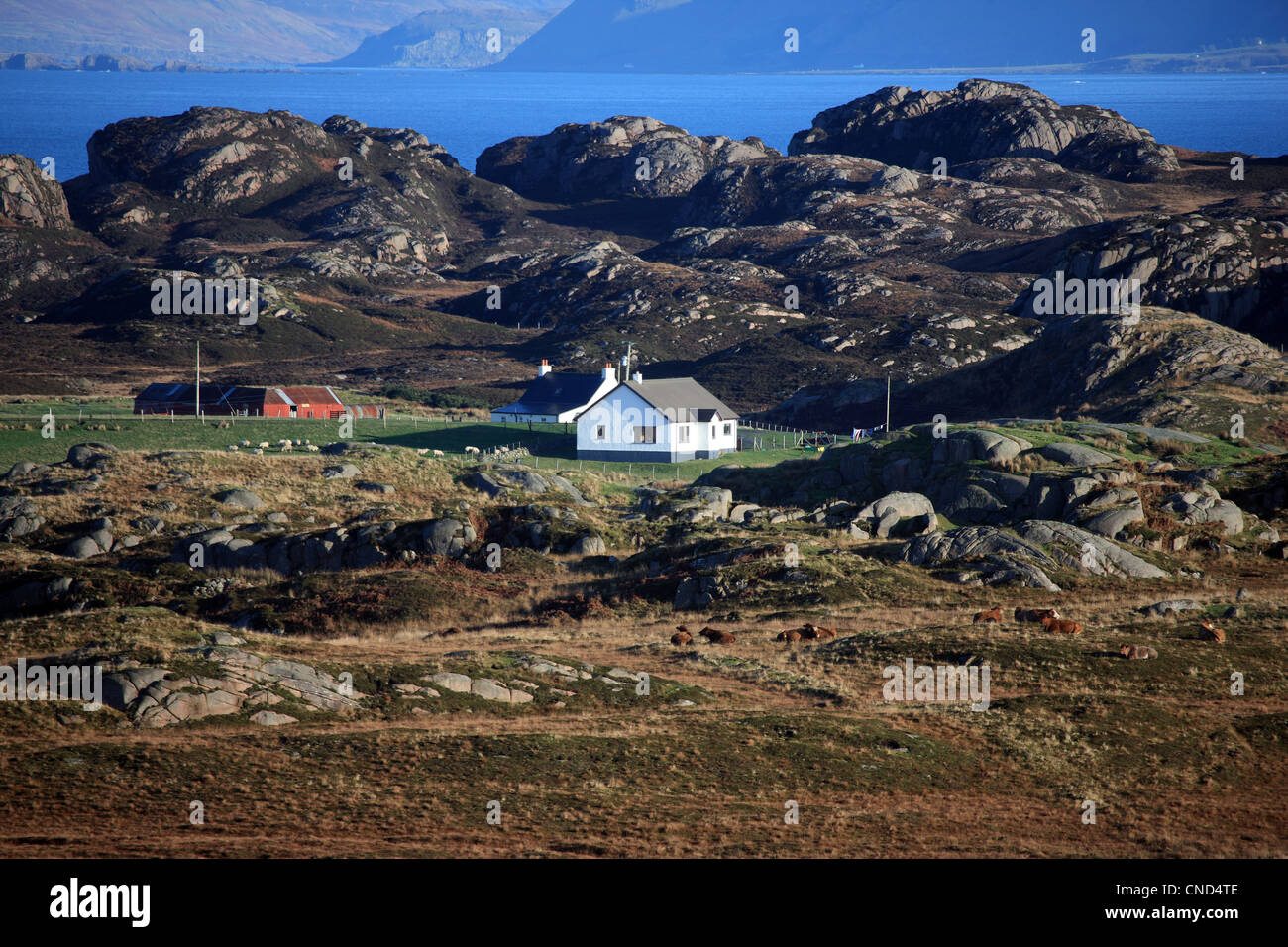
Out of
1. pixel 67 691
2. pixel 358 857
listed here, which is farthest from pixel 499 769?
pixel 67 691

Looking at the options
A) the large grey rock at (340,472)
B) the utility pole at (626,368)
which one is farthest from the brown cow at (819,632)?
the utility pole at (626,368)

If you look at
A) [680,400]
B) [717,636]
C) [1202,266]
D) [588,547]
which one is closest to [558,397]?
Answer: [680,400]

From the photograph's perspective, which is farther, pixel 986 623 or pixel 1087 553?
pixel 1087 553

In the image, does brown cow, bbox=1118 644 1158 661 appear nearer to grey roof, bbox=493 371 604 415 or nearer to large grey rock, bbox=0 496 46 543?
large grey rock, bbox=0 496 46 543

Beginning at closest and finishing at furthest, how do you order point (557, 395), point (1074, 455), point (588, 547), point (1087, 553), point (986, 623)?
point (986, 623), point (1087, 553), point (588, 547), point (1074, 455), point (557, 395)

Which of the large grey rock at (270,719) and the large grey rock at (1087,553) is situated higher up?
the large grey rock at (1087,553)

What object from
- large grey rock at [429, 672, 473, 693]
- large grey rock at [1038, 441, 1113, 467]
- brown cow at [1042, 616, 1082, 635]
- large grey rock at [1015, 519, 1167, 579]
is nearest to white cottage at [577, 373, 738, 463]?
large grey rock at [1038, 441, 1113, 467]

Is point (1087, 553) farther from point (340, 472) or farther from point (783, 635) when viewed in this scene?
point (340, 472)

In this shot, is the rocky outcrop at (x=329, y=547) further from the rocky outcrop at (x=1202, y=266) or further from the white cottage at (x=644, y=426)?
the rocky outcrop at (x=1202, y=266)
